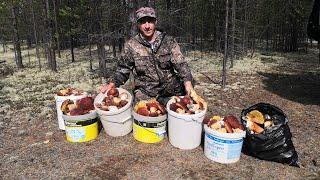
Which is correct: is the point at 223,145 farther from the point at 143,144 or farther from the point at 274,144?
the point at 143,144

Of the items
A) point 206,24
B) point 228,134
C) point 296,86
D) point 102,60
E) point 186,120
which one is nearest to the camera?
point 228,134

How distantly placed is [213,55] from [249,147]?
11.5m

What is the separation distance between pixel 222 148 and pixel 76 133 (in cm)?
213

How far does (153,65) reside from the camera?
514 cm

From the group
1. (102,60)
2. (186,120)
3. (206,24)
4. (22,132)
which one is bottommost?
(22,132)

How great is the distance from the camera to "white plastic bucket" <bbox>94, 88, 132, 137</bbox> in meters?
4.71

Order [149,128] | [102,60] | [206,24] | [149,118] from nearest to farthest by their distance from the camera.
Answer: [149,118] < [149,128] < [102,60] < [206,24]

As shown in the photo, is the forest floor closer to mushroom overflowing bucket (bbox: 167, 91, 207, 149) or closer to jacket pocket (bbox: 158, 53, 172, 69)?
mushroom overflowing bucket (bbox: 167, 91, 207, 149)

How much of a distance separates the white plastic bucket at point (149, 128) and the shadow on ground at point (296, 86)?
3.78 metres

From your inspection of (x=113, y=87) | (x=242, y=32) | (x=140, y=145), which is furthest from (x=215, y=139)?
(x=242, y=32)

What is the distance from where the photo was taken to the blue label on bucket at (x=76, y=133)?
4.84 metres

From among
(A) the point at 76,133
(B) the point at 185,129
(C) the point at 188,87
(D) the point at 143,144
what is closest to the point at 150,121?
(D) the point at 143,144

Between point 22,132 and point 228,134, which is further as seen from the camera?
point 22,132

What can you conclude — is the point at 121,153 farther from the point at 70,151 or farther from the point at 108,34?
the point at 108,34
